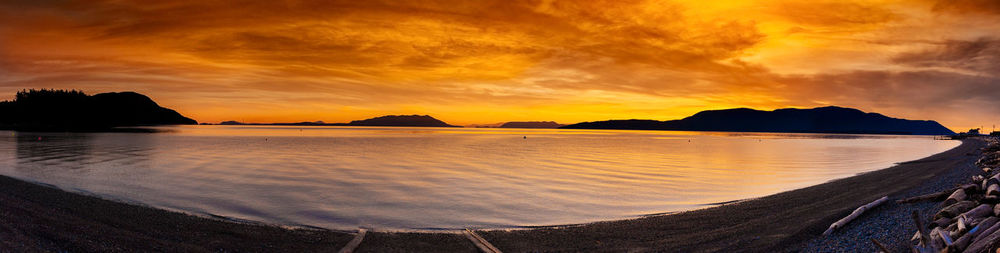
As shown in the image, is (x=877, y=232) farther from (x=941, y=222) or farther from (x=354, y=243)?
(x=354, y=243)

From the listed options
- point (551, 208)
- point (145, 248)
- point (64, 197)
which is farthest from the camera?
point (551, 208)

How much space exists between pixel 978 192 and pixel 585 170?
24.1 metres

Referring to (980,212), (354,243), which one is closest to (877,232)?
(980,212)

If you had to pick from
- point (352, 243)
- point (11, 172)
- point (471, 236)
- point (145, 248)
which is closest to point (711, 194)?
point (471, 236)

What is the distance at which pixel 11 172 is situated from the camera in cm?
2733

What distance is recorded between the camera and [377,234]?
501 inches

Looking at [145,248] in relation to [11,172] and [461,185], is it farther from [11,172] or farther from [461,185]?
[11,172]

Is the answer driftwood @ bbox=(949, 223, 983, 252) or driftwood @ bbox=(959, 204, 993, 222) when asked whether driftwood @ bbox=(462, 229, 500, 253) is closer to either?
driftwood @ bbox=(949, 223, 983, 252)

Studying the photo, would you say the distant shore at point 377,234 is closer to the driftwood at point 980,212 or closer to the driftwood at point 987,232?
the driftwood at point 980,212

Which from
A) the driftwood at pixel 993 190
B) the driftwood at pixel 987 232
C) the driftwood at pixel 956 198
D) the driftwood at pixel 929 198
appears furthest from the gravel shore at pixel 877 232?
the driftwood at pixel 993 190

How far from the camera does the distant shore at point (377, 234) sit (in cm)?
959

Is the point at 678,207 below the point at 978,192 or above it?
below

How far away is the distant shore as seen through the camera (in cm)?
959

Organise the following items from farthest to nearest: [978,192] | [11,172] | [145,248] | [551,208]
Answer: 1. [11,172]
2. [551,208]
3. [978,192]
4. [145,248]
